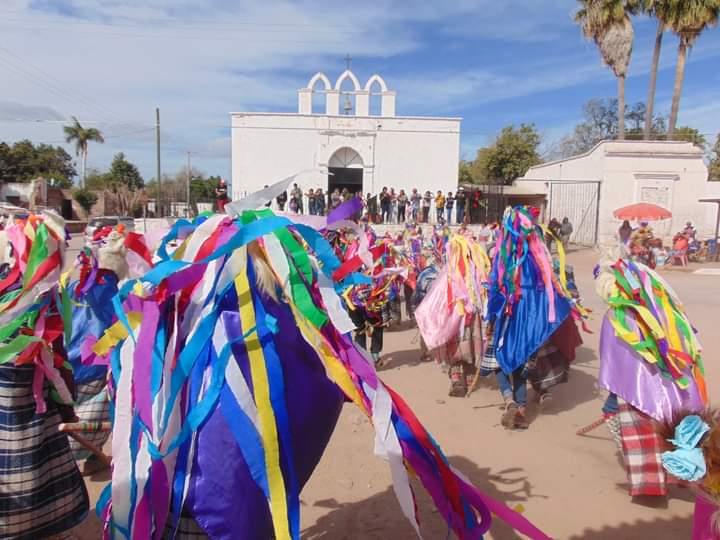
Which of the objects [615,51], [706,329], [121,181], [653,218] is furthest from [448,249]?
[121,181]

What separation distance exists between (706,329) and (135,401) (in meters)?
9.19

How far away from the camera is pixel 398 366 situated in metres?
6.96

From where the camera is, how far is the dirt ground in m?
3.26

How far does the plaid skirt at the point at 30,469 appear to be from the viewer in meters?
2.34

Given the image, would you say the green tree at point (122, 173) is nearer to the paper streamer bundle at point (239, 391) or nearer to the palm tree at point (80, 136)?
the palm tree at point (80, 136)

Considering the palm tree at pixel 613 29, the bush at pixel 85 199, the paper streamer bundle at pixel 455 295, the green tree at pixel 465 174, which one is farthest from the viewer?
the green tree at pixel 465 174

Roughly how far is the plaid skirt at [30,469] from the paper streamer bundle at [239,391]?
636mm

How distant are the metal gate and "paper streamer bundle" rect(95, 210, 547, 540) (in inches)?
879

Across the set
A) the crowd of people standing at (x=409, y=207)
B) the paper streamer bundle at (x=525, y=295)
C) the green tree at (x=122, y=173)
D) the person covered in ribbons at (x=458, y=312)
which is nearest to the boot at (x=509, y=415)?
the paper streamer bundle at (x=525, y=295)

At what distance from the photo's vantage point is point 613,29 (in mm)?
23875

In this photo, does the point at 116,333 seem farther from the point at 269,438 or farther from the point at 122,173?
the point at 122,173

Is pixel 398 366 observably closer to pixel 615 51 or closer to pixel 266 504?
pixel 266 504

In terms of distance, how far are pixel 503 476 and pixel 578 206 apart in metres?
21.6

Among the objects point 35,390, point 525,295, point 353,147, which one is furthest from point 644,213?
point 35,390
